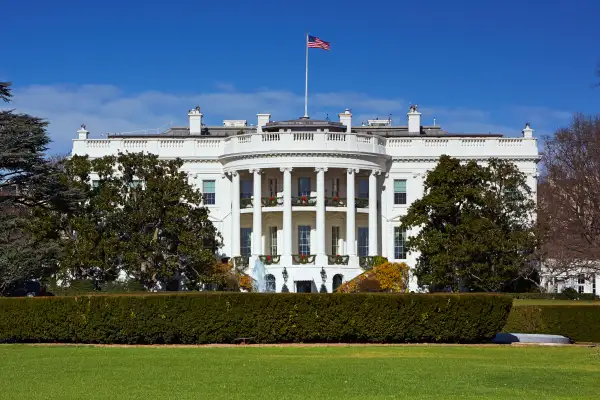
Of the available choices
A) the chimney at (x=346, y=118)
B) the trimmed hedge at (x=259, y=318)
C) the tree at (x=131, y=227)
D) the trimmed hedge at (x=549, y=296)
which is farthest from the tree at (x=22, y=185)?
the chimney at (x=346, y=118)

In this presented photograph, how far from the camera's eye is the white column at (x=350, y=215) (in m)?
67.2

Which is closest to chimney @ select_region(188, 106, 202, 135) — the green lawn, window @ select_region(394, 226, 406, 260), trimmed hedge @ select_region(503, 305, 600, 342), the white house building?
the white house building

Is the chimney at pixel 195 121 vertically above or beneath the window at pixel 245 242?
above

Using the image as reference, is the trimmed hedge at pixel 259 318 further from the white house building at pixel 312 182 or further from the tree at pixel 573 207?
the white house building at pixel 312 182

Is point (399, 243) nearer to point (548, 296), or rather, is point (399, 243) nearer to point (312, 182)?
point (312, 182)

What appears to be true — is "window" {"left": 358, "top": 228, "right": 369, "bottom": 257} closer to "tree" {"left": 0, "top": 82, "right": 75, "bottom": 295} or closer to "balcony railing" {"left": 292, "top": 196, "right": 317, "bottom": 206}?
"balcony railing" {"left": 292, "top": 196, "right": 317, "bottom": 206}

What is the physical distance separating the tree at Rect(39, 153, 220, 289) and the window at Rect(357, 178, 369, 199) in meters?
15.0

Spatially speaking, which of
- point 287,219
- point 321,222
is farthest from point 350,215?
point 287,219

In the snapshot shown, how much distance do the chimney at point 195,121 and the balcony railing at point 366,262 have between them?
16.6m

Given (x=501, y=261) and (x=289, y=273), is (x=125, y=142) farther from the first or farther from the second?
(x=501, y=261)

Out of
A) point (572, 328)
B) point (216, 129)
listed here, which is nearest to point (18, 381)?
point (572, 328)

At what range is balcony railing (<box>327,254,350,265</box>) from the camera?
218 feet

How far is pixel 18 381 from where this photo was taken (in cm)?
2155

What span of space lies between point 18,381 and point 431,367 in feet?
28.9
